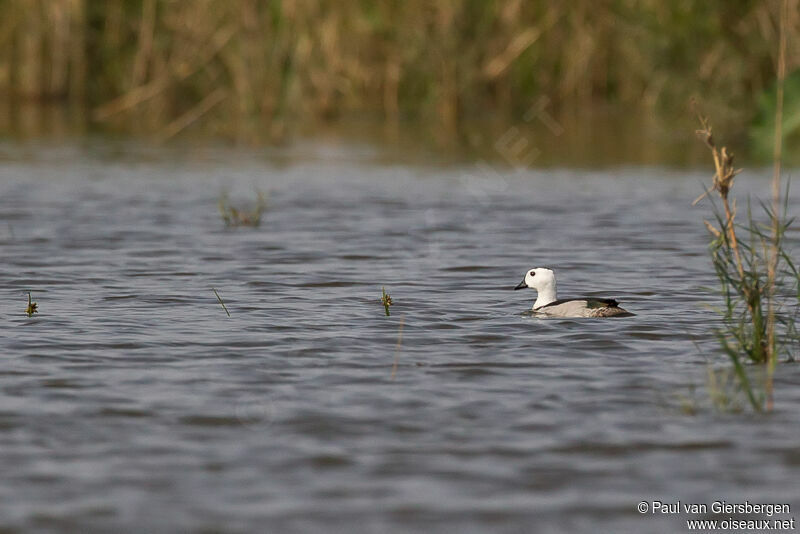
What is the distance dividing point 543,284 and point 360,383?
8.88 feet

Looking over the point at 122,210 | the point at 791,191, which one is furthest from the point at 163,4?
the point at 791,191

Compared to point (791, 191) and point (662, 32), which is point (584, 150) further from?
point (791, 191)

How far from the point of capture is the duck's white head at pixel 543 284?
925 cm

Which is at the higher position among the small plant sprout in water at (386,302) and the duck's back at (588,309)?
the small plant sprout in water at (386,302)

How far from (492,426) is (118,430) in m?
1.49

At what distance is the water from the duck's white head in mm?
189

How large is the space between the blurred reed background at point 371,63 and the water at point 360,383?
7.09 meters

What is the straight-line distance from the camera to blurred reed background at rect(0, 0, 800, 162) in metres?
20.6

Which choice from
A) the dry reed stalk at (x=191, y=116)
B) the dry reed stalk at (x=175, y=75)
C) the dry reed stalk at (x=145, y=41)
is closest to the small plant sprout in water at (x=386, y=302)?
the dry reed stalk at (x=191, y=116)

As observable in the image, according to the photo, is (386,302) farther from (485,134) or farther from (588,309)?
(485,134)

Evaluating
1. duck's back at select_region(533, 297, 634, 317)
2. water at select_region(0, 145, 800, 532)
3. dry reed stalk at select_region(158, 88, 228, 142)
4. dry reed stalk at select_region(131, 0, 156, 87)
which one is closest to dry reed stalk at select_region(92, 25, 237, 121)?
dry reed stalk at select_region(131, 0, 156, 87)

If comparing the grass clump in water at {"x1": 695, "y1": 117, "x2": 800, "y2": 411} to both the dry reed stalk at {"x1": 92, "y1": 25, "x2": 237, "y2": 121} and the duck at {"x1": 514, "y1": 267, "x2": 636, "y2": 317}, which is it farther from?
the dry reed stalk at {"x1": 92, "y1": 25, "x2": 237, "y2": 121}

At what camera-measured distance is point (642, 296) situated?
9.81m

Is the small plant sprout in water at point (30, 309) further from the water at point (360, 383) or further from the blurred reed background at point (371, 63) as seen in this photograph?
the blurred reed background at point (371, 63)
